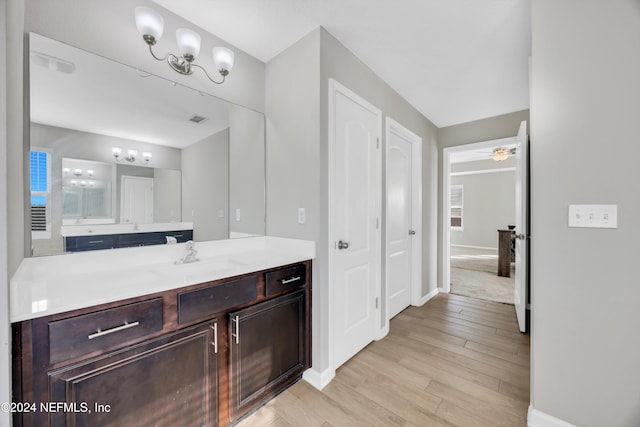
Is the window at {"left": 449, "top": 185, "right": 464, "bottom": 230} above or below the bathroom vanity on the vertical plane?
above

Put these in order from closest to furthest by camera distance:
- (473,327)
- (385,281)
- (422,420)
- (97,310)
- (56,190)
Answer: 1. (97,310)
2. (56,190)
3. (422,420)
4. (385,281)
5. (473,327)

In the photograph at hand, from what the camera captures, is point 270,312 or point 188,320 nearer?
point 188,320

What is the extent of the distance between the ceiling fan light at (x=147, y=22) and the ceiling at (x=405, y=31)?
0.27 meters

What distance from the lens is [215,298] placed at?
127 centimetres

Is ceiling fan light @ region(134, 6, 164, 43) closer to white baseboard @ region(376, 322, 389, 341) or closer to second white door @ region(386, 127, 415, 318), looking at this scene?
second white door @ region(386, 127, 415, 318)

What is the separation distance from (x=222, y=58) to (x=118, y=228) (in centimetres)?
129

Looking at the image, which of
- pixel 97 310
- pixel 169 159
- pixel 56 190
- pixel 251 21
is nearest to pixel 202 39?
pixel 251 21

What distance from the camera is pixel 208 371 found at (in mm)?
1253

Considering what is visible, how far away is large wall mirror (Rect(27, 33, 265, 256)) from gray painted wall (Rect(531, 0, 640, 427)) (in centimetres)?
189

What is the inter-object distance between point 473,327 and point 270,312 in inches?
91.5

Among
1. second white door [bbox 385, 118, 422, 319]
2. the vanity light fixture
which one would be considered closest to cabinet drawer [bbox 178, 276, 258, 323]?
the vanity light fixture

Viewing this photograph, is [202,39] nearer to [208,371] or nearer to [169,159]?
[169,159]

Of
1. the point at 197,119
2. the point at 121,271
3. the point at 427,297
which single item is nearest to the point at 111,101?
the point at 197,119

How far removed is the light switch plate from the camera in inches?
47.8
